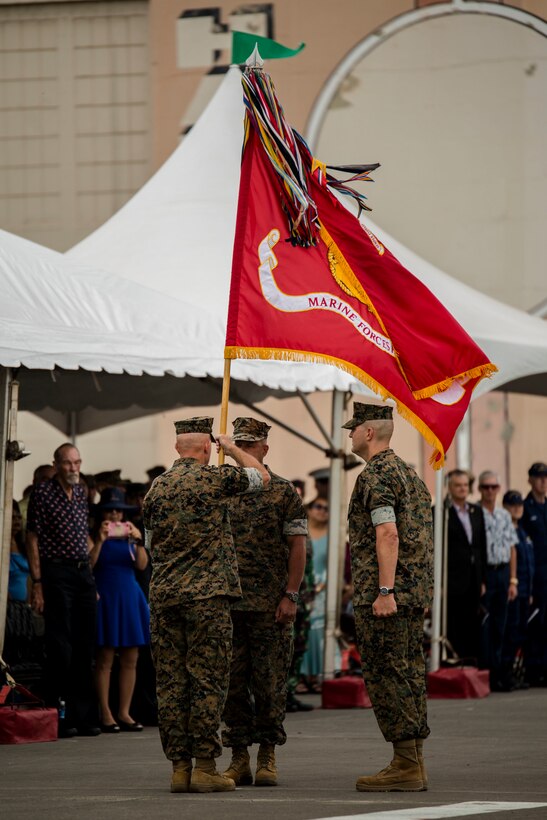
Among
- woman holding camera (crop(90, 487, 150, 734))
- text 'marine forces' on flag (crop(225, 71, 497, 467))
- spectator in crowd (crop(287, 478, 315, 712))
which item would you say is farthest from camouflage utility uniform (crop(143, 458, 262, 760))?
spectator in crowd (crop(287, 478, 315, 712))

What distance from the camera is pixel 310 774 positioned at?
910 cm

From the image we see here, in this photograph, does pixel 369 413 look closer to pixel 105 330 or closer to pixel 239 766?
pixel 239 766

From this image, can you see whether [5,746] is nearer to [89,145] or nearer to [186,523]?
[186,523]

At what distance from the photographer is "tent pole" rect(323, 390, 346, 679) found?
13.3m

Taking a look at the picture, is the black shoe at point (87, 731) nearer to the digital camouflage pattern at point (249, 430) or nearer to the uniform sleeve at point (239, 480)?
the digital camouflage pattern at point (249, 430)

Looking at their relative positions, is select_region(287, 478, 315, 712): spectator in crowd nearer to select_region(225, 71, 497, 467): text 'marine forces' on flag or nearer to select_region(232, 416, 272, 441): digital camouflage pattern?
select_region(225, 71, 497, 467): text 'marine forces' on flag

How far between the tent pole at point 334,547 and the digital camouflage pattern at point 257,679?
4.52m

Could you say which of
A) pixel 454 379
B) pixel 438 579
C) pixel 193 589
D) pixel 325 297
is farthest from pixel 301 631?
pixel 193 589

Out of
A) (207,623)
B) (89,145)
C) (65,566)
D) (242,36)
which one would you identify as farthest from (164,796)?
(89,145)

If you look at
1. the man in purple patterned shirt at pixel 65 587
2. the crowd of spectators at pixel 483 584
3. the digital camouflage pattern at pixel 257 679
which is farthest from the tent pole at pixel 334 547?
the digital camouflage pattern at pixel 257 679

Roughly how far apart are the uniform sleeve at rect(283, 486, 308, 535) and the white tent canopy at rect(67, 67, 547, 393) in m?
3.97

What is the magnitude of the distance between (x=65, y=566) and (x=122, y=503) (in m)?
0.80

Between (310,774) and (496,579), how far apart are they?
20.0 ft

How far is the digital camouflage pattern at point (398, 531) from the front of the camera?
8.29 m
